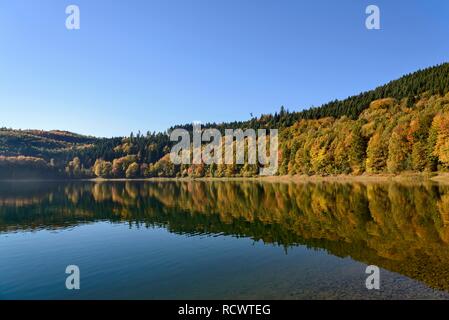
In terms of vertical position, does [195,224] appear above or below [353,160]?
below

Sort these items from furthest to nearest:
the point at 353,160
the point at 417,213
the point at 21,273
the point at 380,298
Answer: the point at 353,160 < the point at 417,213 < the point at 21,273 < the point at 380,298

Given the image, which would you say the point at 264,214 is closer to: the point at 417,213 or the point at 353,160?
the point at 417,213

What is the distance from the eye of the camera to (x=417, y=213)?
5256 cm

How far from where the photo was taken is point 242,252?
126 ft

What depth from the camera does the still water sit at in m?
26.2

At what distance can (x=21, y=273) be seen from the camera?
1288 inches

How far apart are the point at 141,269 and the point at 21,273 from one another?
1095 cm

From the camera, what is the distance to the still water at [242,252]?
2620cm

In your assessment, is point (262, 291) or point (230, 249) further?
point (230, 249)

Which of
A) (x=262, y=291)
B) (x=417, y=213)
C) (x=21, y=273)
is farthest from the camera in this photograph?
(x=417, y=213)
